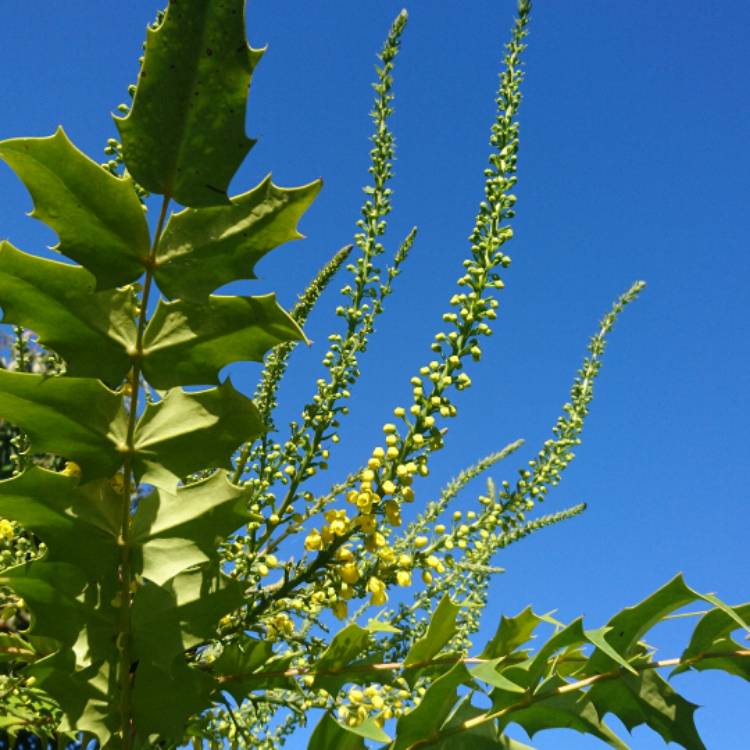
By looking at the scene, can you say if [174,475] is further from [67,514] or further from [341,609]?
[341,609]

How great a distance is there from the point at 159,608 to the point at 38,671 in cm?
17

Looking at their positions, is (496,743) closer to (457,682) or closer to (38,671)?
(457,682)

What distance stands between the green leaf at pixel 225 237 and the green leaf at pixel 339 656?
0.50 meters

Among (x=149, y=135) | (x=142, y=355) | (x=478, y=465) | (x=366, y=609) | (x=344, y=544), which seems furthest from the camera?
(x=478, y=465)

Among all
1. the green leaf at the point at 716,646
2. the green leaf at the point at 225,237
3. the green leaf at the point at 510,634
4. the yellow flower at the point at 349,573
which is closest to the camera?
the green leaf at the point at 225,237

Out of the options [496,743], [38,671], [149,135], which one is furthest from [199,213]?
[496,743]

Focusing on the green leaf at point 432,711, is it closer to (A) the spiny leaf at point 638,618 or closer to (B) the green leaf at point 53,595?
(A) the spiny leaf at point 638,618

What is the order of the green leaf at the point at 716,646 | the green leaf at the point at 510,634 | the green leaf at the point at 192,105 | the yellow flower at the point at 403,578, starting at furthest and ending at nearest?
the yellow flower at the point at 403,578 → the green leaf at the point at 510,634 → the green leaf at the point at 716,646 → the green leaf at the point at 192,105

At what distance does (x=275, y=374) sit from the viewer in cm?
168

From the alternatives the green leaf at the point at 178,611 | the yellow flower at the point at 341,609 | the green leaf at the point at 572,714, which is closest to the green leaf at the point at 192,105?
the green leaf at the point at 178,611

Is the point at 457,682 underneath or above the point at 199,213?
underneath

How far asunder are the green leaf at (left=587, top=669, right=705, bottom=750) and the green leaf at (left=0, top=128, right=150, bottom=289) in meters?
0.74

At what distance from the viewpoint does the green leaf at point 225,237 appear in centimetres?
87

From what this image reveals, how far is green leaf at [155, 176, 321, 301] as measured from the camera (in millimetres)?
874
